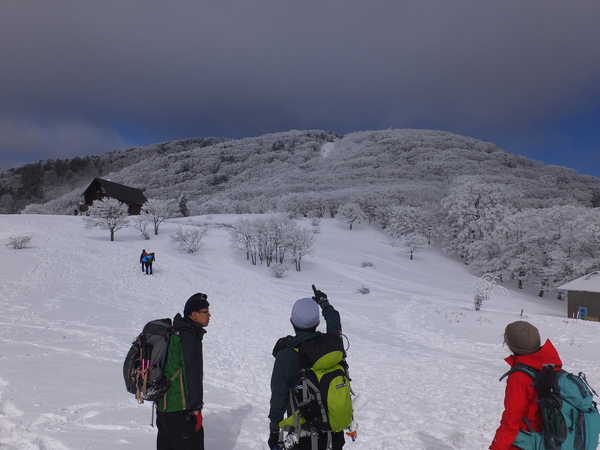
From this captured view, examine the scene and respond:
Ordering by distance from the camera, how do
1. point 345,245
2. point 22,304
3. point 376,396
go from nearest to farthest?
1. point 376,396
2. point 22,304
3. point 345,245

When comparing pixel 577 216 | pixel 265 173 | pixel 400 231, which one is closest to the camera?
pixel 577 216

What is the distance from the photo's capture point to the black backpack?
301 centimetres

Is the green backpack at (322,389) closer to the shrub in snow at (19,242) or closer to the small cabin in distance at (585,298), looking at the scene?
the small cabin in distance at (585,298)

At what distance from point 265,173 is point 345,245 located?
90359mm

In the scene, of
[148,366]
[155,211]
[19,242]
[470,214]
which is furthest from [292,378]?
[470,214]

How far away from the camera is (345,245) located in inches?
1599

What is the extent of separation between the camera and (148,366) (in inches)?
118

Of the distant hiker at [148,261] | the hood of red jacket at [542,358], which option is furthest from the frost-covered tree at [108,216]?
the hood of red jacket at [542,358]

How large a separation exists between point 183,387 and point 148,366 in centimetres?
40

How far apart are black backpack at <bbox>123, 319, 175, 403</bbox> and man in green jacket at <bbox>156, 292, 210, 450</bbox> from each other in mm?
84

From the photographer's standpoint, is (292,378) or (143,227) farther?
(143,227)

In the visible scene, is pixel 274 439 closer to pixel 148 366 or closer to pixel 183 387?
pixel 183 387

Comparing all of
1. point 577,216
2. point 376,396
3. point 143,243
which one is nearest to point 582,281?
point 577,216

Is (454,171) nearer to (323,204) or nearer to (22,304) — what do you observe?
(323,204)
